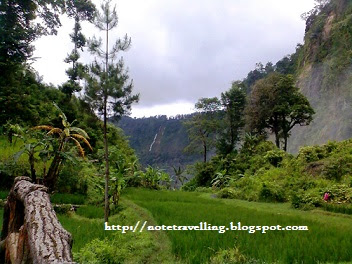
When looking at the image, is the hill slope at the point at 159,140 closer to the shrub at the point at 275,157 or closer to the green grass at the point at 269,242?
the shrub at the point at 275,157

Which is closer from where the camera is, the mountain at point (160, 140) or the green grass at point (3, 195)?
the green grass at point (3, 195)

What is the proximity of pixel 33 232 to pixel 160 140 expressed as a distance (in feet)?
186

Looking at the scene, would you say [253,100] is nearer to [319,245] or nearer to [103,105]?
[103,105]

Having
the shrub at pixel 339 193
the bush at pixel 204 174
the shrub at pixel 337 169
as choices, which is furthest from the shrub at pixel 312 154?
the bush at pixel 204 174

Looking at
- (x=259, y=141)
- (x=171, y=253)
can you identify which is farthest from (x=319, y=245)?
(x=259, y=141)

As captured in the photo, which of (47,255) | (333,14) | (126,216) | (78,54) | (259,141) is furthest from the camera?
(333,14)

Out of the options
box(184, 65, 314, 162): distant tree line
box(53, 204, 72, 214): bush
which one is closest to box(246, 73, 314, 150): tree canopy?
box(184, 65, 314, 162): distant tree line

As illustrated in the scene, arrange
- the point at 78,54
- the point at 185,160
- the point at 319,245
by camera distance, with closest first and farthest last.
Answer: the point at 319,245, the point at 78,54, the point at 185,160

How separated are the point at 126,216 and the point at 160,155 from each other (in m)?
48.7

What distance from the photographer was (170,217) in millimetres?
7902

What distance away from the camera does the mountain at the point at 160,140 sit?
56250mm

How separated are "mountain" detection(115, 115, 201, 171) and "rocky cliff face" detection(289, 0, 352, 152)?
2741 cm

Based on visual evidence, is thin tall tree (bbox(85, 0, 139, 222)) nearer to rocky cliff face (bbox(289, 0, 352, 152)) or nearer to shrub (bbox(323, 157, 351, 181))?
shrub (bbox(323, 157, 351, 181))

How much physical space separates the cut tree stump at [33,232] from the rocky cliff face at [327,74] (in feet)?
67.4
